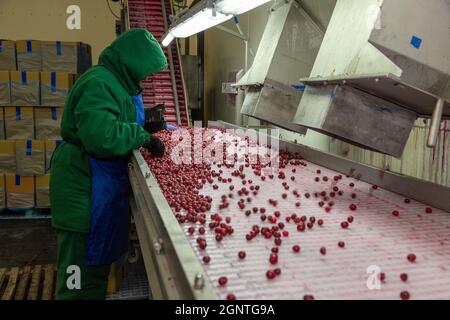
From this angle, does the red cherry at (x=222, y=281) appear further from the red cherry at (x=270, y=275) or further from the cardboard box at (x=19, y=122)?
the cardboard box at (x=19, y=122)

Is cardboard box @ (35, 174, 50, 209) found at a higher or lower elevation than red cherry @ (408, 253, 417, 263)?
lower

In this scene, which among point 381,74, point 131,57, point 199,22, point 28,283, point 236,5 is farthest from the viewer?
point 199,22

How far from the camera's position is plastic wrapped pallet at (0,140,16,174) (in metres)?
5.98

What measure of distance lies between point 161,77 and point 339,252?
6.35m

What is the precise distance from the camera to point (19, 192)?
6090 millimetres

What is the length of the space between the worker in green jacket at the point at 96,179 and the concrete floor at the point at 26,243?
211 centimetres

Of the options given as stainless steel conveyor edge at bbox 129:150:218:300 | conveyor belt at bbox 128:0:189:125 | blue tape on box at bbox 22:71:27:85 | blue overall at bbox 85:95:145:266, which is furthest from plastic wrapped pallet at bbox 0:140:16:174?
stainless steel conveyor edge at bbox 129:150:218:300

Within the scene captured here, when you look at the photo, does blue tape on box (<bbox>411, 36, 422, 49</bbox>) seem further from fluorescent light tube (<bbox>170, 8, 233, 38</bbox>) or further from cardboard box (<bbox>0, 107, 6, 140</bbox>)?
cardboard box (<bbox>0, 107, 6, 140</bbox>)

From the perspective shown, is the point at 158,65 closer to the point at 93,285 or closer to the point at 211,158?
the point at 211,158

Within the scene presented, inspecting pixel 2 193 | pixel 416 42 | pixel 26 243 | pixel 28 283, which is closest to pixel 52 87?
pixel 2 193

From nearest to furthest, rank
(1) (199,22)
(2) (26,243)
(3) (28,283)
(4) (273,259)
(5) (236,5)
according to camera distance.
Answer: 1. (4) (273,259)
2. (5) (236,5)
3. (3) (28,283)
4. (1) (199,22)
5. (2) (26,243)

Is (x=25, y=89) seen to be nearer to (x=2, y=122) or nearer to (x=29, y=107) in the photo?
(x=29, y=107)
